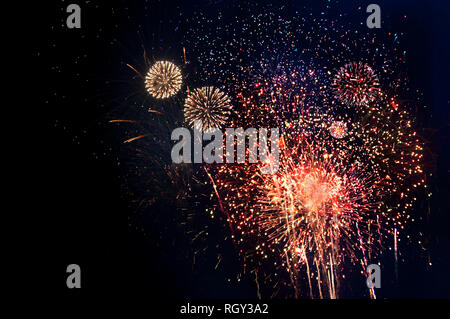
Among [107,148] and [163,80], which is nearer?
[163,80]

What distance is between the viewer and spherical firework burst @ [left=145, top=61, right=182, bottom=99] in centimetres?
230

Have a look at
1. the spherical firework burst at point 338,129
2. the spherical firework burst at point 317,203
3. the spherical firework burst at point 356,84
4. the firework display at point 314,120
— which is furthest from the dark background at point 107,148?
the spherical firework burst at point 338,129

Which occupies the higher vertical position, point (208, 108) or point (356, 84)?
point (356, 84)

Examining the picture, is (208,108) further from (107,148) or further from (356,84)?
(356,84)

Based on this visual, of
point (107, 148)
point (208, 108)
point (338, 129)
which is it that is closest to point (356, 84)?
point (338, 129)

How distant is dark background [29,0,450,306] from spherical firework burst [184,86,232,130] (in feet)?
1.72

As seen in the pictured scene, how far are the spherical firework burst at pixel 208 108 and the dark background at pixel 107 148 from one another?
0.52m

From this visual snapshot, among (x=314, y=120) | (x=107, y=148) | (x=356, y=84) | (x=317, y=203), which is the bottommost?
(x=317, y=203)

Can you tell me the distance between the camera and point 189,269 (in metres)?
2.51

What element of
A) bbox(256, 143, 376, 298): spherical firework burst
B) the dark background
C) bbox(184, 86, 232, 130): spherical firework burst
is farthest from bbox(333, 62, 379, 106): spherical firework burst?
bbox(184, 86, 232, 130): spherical firework burst

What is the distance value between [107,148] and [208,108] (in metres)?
0.87

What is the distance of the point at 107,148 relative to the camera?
242cm

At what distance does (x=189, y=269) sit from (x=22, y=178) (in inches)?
59.6

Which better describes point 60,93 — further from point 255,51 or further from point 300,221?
point 300,221
